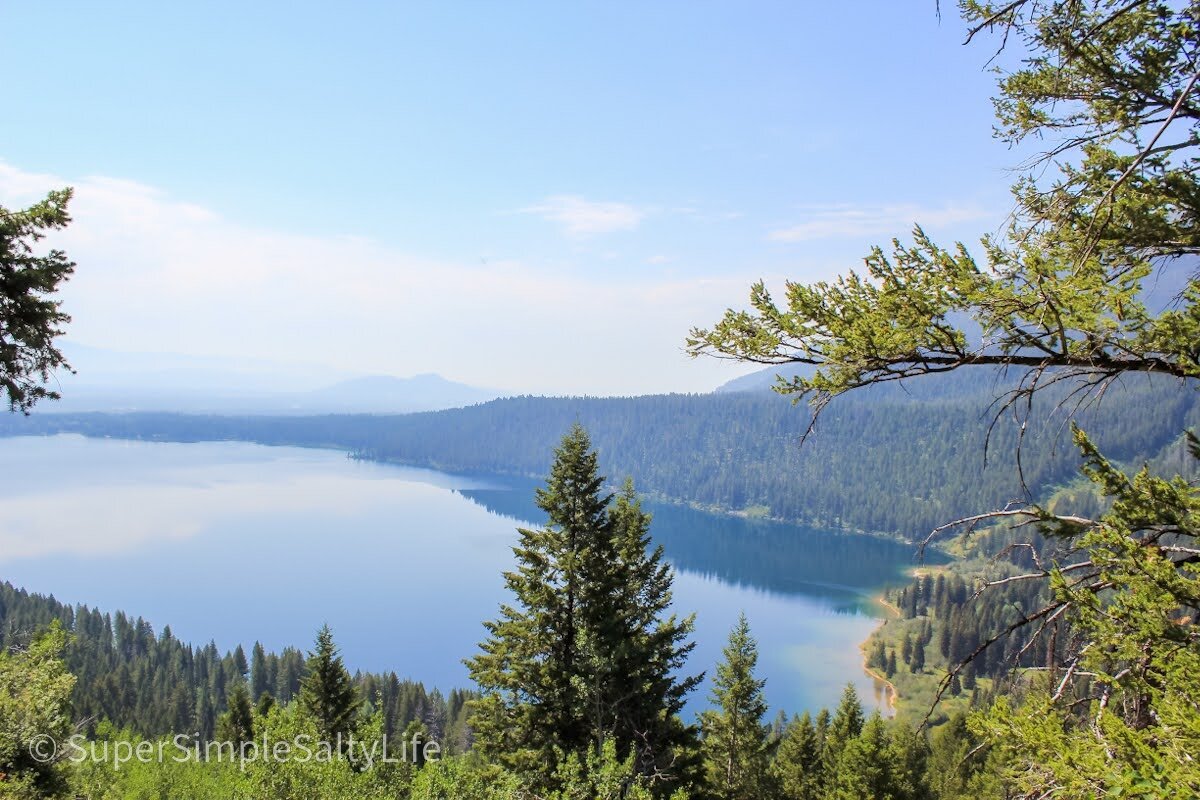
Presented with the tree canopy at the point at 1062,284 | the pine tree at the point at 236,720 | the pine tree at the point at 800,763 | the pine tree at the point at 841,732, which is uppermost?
the tree canopy at the point at 1062,284

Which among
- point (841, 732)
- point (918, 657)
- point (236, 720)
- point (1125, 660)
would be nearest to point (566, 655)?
point (1125, 660)

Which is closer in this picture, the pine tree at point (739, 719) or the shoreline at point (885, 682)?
the pine tree at point (739, 719)

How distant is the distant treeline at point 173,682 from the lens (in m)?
61.3

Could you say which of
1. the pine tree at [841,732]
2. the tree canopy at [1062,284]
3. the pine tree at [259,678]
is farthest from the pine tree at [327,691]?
the pine tree at [259,678]

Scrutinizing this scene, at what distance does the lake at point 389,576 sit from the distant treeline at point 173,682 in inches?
350

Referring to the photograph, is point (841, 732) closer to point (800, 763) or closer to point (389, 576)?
point (800, 763)

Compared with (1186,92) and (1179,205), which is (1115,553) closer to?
(1179,205)

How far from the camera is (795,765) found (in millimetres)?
27438

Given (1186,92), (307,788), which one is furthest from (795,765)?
(1186,92)

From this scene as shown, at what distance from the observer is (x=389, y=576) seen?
119m

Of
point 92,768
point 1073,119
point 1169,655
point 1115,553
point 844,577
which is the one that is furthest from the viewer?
point 844,577

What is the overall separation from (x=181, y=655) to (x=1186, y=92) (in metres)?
94.8

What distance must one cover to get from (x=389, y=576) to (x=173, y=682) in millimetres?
44637

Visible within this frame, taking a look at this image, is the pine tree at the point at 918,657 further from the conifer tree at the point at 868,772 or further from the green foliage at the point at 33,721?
the green foliage at the point at 33,721
